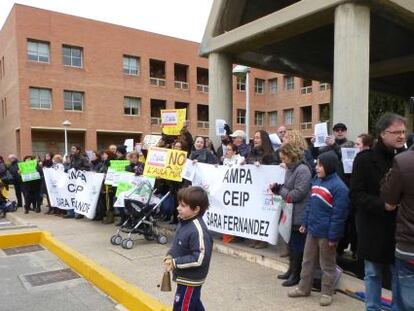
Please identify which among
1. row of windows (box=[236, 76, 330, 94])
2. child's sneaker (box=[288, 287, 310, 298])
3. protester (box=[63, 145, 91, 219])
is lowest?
child's sneaker (box=[288, 287, 310, 298])

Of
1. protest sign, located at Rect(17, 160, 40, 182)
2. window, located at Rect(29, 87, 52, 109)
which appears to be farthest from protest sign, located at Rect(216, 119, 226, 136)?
window, located at Rect(29, 87, 52, 109)

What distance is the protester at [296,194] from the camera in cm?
508

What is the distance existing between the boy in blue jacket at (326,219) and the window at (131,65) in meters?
37.8

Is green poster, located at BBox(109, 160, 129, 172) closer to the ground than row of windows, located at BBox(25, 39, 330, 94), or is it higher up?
closer to the ground

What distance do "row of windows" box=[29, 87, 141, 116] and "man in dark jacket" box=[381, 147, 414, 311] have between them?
3573cm

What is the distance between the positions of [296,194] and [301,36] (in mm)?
7001

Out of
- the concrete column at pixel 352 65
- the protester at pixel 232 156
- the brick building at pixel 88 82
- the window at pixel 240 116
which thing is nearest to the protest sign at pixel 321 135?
the concrete column at pixel 352 65

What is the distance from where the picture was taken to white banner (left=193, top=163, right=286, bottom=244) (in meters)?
6.42

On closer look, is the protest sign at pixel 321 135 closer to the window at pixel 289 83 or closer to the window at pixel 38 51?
Answer: the window at pixel 38 51

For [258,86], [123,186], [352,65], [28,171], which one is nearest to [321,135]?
[352,65]

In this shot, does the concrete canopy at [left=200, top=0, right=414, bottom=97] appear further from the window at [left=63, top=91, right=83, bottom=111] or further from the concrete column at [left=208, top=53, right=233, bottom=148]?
the window at [left=63, top=91, right=83, bottom=111]

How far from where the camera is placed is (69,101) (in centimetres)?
3703

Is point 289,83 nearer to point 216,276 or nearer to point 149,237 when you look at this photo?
point 149,237

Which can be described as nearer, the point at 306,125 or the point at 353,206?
the point at 353,206
